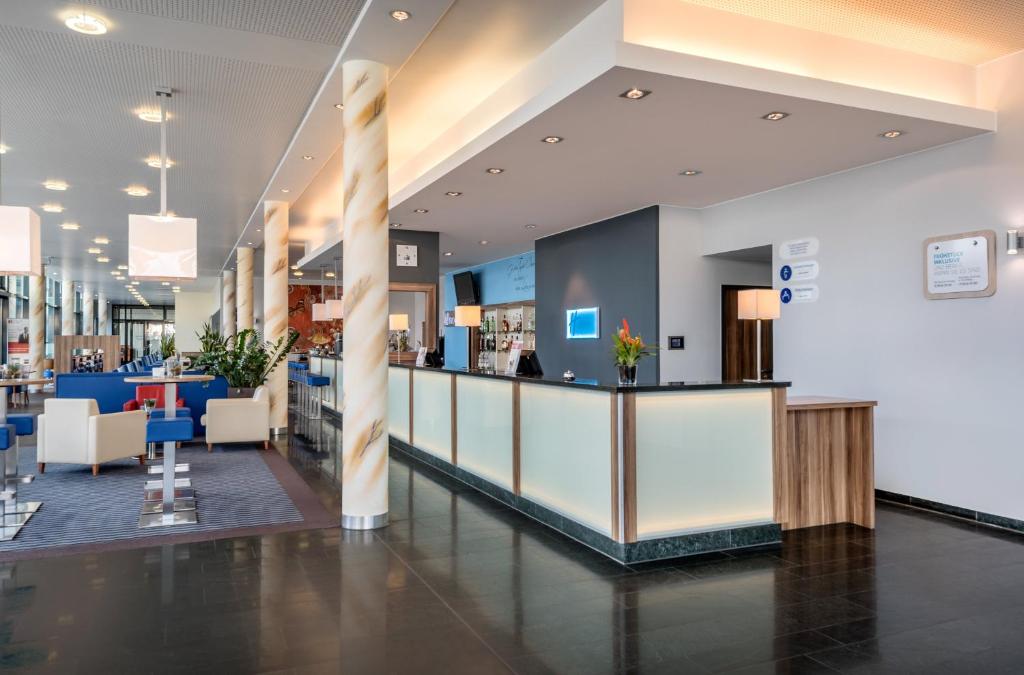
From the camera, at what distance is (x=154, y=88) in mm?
5863

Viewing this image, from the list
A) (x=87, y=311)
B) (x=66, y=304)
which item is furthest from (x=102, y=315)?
(x=66, y=304)

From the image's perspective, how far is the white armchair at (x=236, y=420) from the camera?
8.52 m

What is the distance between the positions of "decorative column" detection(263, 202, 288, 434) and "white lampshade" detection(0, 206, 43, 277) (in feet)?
15.2

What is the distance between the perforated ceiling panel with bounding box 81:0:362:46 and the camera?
14.4ft

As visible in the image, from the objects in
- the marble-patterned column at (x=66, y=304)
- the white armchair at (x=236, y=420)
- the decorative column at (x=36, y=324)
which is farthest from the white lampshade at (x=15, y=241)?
the marble-patterned column at (x=66, y=304)

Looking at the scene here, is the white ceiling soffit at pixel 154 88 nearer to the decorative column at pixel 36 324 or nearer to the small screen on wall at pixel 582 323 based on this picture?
the small screen on wall at pixel 582 323

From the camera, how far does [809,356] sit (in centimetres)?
703

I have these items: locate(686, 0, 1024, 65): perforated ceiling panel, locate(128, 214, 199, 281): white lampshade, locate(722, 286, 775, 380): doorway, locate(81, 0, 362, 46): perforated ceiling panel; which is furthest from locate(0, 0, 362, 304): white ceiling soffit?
locate(722, 286, 775, 380): doorway

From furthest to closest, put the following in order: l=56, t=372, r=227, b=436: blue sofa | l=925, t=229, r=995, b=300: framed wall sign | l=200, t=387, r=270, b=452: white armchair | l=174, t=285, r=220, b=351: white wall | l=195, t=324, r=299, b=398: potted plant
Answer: l=174, t=285, r=220, b=351: white wall → l=195, t=324, r=299, b=398: potted plant → l=56, t=372, r=227, b=436: blue sofa → l=200, t=387, r=270, b=452: white armchair → l=925, t=229, r=995, b=300: framed wall sign

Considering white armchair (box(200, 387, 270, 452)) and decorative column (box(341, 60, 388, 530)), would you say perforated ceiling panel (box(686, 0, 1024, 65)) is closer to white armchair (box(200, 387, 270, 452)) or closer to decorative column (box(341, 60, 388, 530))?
decorative column (box(341, 60, 388, 530))

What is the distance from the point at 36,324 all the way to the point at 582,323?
14.9 m

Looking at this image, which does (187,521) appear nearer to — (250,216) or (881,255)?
(881,255)

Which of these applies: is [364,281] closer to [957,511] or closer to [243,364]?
[957,511]

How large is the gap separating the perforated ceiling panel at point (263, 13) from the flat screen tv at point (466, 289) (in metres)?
11.0
